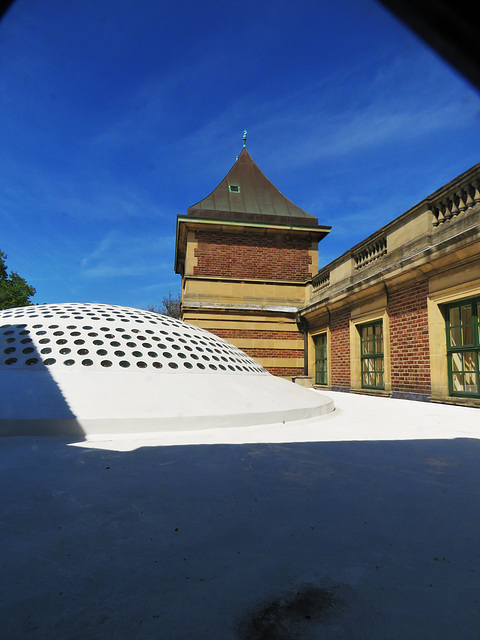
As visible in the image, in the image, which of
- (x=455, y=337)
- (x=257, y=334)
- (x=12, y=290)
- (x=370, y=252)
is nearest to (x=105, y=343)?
(x=455, y=337)

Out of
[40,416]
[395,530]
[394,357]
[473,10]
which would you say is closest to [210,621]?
[395,530]

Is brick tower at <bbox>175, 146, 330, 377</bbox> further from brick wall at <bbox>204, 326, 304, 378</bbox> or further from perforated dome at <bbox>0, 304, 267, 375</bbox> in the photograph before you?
perforated dome at <bbox>0, 304, 267, 375</bbox>

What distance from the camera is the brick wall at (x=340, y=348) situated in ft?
44.7

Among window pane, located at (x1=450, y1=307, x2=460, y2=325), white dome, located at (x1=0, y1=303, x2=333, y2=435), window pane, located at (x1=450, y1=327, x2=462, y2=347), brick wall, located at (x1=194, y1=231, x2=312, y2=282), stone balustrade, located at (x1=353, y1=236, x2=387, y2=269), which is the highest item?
brick wall, located at (x1=194, y1=231, x2=312, y2=282)

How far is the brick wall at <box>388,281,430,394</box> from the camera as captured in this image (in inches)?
376

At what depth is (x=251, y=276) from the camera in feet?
56.8

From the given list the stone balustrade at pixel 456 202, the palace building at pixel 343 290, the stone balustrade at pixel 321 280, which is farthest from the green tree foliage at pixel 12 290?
the stone balustrade at pixel 456 202

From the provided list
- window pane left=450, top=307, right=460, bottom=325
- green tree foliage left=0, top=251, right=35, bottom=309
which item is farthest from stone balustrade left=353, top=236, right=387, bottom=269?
green tree foliage left=0, top=251, right=35, bottom=309

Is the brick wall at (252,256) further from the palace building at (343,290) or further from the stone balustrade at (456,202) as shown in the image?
the stone balustrade at (456,202)

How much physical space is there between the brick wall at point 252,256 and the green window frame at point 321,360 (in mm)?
3083

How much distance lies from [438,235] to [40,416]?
8.75 metres

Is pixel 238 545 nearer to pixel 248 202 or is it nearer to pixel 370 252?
pixel 370 252

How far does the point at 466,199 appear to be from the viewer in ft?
27.0

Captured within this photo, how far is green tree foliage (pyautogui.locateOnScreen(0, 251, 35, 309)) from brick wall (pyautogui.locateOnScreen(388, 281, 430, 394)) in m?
35.7
